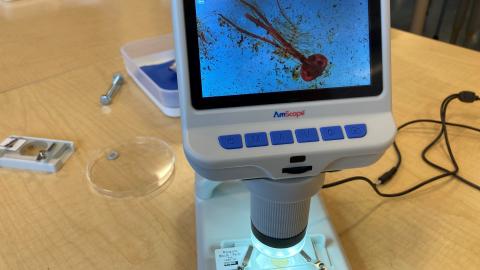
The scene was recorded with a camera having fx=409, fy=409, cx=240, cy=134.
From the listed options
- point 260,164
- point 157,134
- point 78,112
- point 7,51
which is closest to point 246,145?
point 260,164

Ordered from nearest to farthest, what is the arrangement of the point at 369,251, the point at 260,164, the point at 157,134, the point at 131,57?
the point at 260,164, the point at 369,251, the point at 157,134, the point at 131,57

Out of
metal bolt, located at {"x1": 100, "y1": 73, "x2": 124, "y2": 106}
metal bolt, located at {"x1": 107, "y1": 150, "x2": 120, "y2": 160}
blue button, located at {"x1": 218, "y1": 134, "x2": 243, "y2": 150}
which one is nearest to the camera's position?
blue button, located at {"x1": 218, "y1": 134, "x2": 243, "y2": 150}

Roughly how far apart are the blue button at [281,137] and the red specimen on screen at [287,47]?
5cm

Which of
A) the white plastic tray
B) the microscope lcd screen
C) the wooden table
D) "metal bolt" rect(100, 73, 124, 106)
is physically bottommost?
the wooden table

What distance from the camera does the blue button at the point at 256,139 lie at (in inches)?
12.0

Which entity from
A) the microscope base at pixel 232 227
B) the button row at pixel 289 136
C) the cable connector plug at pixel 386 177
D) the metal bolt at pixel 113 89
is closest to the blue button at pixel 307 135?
the button row at pixel 289 136

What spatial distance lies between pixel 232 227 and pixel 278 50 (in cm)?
19

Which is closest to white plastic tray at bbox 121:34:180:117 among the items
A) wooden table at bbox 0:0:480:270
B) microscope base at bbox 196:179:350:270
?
wooden table at bbox 0:0:480:270

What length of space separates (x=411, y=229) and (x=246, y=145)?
0.26 meters

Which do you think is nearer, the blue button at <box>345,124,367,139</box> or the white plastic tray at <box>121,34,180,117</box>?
the blue button at <box>345,124,367,139</box>

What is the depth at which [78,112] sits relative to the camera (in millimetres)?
649

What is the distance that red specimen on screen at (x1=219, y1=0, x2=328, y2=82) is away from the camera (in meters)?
0.31

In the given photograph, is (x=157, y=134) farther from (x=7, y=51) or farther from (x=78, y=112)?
(x=7, y=51)

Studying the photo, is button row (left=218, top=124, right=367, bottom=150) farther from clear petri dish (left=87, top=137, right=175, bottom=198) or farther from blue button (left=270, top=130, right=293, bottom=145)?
clear petri dish (left=87, top=137, right=175, bottom=198)
